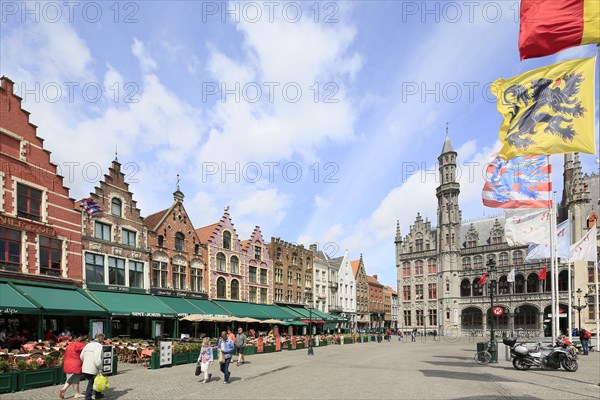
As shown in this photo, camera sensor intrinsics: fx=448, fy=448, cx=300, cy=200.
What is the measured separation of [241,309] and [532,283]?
38187mm

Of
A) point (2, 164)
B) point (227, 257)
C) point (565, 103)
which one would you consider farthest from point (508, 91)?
point (227, 257)

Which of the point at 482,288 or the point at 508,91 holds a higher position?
the point at 508,91

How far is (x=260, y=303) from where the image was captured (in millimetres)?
47125

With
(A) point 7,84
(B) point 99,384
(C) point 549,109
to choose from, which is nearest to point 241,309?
A: (A) point 7,84

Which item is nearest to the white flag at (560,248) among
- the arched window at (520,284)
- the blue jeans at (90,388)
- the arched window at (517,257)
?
the blue jeans at (90,388)

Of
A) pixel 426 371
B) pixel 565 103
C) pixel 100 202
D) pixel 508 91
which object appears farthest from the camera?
pixel 100 202

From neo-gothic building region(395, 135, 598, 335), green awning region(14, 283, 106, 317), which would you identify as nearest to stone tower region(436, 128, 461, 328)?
neo-gothic building region(395, 135, 598, 335)

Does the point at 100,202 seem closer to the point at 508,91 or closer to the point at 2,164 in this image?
the point at 2,164

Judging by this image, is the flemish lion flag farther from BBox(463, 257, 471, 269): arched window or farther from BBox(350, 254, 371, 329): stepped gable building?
BBox(350, 254, 371, 329): stepped gable building

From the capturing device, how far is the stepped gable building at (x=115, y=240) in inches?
1157

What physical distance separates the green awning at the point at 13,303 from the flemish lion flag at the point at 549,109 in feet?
Result: 71.8

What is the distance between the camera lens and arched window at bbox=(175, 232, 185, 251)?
37753 millimetres

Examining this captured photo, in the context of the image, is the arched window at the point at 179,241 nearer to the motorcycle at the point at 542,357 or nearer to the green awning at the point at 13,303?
the green awning at the point at 13,303

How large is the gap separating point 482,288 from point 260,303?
31599 millimetres
